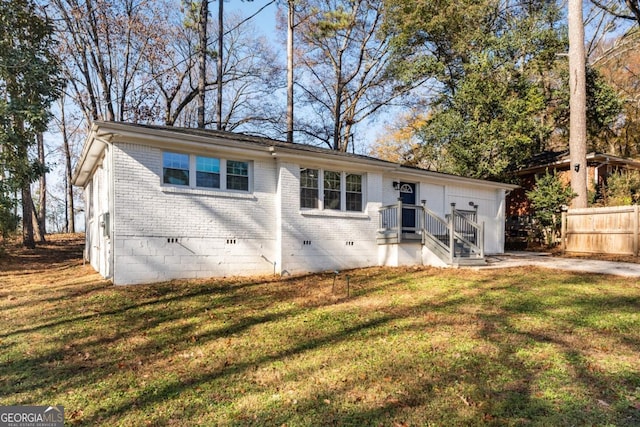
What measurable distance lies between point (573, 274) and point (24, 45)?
17930 mm

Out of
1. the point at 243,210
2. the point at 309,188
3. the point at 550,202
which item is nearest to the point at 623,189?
the point at 550,202

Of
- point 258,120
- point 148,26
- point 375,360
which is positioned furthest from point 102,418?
point 258,120

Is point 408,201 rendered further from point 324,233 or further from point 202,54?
point 202,54

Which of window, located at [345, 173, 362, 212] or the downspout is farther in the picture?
window, located at [345, 173, 362, 212]

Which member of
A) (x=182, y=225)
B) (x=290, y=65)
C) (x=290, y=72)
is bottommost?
(x=182, y=225)

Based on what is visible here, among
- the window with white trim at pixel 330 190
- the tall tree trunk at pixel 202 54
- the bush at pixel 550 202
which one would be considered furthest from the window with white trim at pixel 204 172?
the bush at pixel 550 202

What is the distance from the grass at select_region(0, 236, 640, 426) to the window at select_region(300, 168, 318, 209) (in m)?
3.36

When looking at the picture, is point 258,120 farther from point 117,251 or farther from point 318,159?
point 117,251

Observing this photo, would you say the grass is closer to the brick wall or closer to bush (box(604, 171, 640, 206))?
the brick wall

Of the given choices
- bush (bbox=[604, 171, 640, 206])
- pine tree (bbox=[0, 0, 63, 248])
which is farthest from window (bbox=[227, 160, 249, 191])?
bush (bbox=[604, 171, 640, 206])

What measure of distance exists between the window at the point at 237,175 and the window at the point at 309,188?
5.34 feet

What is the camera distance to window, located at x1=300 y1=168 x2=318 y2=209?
10820 millimetres

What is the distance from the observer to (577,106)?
1567 cm

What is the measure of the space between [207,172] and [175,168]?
787 mm
